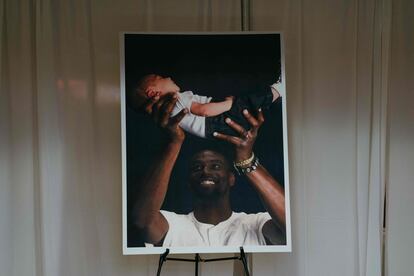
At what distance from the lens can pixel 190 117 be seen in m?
2.20

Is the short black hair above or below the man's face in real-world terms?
above

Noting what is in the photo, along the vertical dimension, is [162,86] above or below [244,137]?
above

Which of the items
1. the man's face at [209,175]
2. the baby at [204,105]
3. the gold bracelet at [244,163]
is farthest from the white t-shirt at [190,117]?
the gold bracelet at [244,163]

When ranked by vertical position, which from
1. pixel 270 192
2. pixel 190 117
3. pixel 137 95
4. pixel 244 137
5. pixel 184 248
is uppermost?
pixel 137 95

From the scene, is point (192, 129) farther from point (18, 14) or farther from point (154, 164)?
point (18, 14)

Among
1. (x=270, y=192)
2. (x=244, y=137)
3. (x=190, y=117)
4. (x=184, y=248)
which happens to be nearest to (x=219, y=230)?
(x=184, y=248)

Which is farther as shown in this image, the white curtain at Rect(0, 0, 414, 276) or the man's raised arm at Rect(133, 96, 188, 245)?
the white curtain at Rect(0, 0, 414, 276)

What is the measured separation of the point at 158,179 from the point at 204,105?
0.47m

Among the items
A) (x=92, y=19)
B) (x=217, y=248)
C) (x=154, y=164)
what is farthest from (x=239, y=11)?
(x=217, y=248)

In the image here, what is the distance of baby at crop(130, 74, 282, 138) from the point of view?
219 cm

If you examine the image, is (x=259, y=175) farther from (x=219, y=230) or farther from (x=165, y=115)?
(x=165, y=115)

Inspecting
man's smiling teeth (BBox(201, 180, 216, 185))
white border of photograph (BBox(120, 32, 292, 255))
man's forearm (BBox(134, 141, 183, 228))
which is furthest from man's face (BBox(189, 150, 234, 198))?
white border of photograph (BBox(120, 32, 292, 255))

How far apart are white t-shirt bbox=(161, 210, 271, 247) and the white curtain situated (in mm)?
379

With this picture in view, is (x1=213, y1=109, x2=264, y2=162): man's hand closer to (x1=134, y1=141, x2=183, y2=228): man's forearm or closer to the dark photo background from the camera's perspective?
the dark photo background
